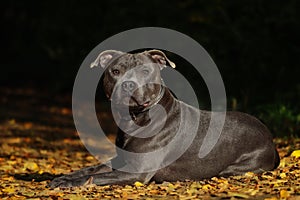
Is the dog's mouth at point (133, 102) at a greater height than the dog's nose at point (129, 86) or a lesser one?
lesser

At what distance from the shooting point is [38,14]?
27.4m

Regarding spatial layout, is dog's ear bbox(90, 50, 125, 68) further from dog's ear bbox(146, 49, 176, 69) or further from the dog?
dog's ear bbox(146, 49, 176, 69)

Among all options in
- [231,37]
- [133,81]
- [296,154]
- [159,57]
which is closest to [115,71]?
[133,81]

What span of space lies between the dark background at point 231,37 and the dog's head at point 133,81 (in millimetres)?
3398

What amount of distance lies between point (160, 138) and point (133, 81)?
72cm

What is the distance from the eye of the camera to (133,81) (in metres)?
6.05

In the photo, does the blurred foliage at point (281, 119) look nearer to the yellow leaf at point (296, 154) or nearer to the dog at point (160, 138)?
the yellow leaf at point (296, 154)

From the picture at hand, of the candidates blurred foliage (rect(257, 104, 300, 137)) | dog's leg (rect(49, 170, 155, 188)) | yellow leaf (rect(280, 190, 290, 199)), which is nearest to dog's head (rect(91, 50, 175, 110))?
dog's leg (rect(49, 170, 155, 188))

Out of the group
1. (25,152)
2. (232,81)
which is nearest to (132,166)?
(25,152)

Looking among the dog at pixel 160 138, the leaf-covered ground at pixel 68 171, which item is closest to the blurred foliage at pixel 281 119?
the leaf-covered ground at pixel 68 171

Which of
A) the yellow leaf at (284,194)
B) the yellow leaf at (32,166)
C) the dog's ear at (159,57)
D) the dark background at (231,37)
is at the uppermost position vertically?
the dark background at (231,37)

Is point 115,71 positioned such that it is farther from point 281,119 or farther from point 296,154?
point 281,119

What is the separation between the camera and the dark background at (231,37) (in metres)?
11.6

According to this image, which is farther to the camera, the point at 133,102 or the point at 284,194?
the point at 133,102
